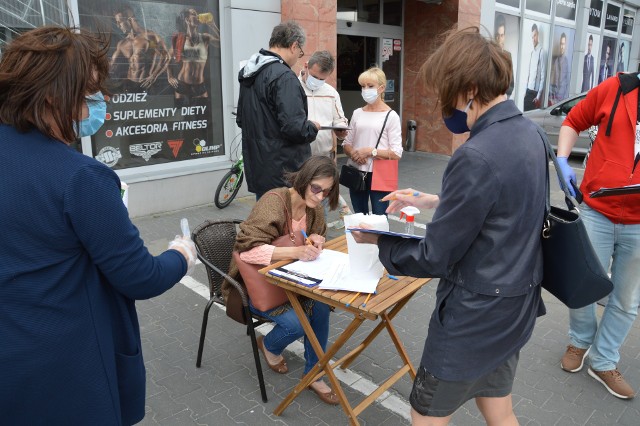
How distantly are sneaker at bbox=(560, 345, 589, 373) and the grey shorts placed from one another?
167cm

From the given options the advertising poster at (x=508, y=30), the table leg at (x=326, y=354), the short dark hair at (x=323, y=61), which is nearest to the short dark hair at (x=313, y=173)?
the table leg at (x=326, y=354)

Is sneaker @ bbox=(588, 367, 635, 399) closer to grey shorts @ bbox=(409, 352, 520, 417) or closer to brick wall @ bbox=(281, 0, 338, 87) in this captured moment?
grey shorts @ bbox=(409, 352, 520, 417)

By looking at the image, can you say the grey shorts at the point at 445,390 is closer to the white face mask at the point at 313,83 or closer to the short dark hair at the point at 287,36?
the short dark hair at the point at 287,36

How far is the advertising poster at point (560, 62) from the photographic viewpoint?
573 inches

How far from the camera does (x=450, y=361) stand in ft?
6.11

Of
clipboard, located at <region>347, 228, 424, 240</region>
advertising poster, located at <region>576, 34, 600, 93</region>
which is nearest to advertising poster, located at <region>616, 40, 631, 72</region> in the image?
advertising poster, located at <region>576, 34, 600, 93</region>

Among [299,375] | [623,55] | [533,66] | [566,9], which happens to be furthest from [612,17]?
[299,375]

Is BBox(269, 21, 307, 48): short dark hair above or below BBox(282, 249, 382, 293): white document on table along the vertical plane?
above

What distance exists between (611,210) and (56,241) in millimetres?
2860

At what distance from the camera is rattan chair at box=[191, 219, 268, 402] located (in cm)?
300

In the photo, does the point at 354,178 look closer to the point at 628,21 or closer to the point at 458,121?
the point at 458,121

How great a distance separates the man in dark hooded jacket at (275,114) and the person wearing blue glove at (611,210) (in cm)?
191

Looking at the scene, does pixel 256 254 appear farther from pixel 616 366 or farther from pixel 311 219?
pixel 616 366

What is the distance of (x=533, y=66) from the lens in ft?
45.0
